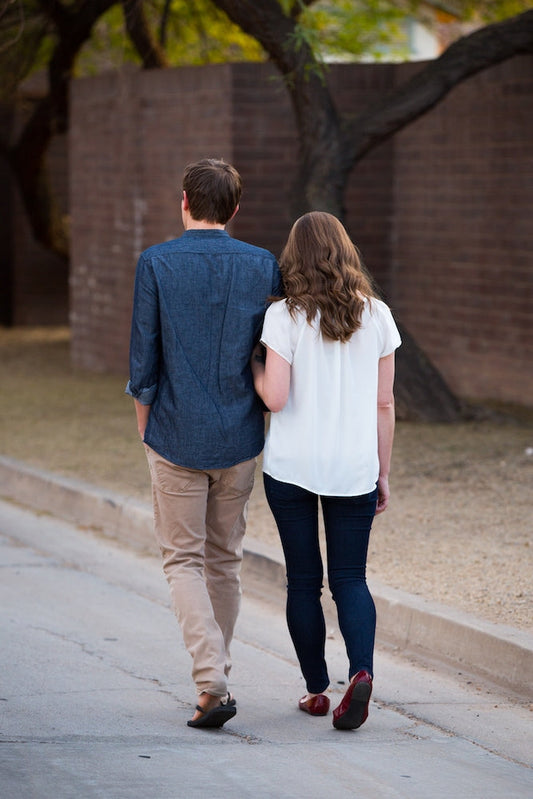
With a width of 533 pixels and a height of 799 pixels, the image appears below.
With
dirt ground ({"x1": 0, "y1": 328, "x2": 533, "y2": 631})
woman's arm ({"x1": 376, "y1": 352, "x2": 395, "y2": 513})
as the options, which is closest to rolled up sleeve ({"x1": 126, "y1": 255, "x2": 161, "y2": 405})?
woman's arm ({"x1": 376, "y1": 352, "x2": 395, "y2": 513})

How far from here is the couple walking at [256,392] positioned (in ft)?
14.1

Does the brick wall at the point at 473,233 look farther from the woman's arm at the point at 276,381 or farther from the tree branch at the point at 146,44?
the woman's arm at the point at 276,381

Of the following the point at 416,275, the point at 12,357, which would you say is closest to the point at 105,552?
the point at 416,275

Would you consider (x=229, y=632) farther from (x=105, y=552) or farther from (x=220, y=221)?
(x=105, y=552)

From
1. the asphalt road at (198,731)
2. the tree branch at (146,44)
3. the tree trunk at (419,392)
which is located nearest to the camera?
the asphalt road at (198,731)

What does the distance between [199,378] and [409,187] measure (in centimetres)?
890

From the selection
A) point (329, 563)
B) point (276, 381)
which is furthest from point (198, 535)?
point (276, 381)

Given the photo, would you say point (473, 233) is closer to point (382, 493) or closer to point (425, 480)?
point (425, 480)

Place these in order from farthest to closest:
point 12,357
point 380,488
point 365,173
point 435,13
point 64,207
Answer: point 435,13 < point 64,207 < point 12,357 < point 365,173 < point 380,488

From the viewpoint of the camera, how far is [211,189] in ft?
14.1

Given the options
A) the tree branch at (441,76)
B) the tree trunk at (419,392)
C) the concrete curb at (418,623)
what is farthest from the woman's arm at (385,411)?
the tree branch at (441,76)

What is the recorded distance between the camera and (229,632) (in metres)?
4.65

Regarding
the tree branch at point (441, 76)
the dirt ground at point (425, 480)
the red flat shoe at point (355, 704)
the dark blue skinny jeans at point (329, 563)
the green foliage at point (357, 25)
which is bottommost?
the dirt ground at point (425, 480)

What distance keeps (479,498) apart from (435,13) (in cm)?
2144
